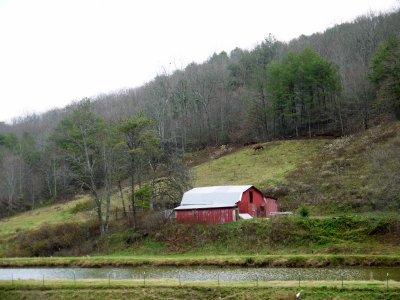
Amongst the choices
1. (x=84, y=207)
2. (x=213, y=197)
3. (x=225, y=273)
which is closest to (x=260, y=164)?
(x=213, y=197)

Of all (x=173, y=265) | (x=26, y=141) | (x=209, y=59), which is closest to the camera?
(x=173, y=265)

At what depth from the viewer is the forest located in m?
54.3

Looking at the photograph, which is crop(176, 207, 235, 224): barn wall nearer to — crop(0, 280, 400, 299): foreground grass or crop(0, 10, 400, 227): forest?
crop(0, 10, 400, 227): forest

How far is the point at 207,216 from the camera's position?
4588cm

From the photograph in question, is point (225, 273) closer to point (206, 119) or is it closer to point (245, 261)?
point (245, 261)

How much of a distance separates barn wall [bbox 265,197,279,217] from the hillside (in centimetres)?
85

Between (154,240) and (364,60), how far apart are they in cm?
6257

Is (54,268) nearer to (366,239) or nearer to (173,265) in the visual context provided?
(173,265)

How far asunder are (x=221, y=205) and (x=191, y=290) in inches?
798

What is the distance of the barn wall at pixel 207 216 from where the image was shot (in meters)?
45.2

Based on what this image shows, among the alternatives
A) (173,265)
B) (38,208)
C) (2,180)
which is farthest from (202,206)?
(2,180)

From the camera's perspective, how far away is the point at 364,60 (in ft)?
300

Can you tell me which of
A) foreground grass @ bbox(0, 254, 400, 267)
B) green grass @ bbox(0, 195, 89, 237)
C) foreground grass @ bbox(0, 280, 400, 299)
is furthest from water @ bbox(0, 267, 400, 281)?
green grass @ bbox(0, 195, 89, 237)

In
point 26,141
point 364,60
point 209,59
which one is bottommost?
point 26,141
